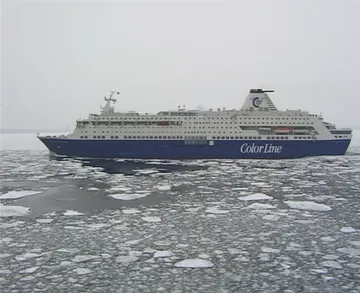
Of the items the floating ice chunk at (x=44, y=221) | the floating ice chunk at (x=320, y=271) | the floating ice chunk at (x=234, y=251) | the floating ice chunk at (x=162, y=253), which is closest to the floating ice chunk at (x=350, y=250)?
the floating ice chunk at (x=320, y=271)

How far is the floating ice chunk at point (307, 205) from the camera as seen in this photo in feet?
24.5

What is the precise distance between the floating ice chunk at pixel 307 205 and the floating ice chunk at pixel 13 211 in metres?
6.68

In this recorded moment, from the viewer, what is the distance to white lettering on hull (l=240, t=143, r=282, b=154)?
84.8 ft

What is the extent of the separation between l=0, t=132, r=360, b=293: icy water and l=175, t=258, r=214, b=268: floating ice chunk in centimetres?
1

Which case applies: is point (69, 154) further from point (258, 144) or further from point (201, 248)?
point (201, 248)

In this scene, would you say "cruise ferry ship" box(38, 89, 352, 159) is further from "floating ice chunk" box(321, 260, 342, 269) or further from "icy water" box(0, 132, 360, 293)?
"floating ice chunk" box(321, 260, 342, 269)

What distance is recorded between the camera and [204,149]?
26312 millimetres

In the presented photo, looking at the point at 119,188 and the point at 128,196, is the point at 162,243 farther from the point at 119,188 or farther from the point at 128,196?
the point at 119,188

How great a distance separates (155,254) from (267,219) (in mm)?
3045

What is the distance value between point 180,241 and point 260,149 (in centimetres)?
2211

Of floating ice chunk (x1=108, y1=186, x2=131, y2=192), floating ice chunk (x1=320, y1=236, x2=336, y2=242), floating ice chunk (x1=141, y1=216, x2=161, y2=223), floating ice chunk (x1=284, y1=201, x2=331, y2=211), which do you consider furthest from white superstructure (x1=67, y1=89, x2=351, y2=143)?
floating ice chunk (x1=320, y1=236, x2=336, y2=242)

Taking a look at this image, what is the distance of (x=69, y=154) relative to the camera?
27.8m

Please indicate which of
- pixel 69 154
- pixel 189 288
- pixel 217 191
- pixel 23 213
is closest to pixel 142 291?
pixel 189 288

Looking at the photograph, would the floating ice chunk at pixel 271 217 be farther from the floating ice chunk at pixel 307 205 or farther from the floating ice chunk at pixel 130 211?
the floating ice chunk at pixel 130 211
